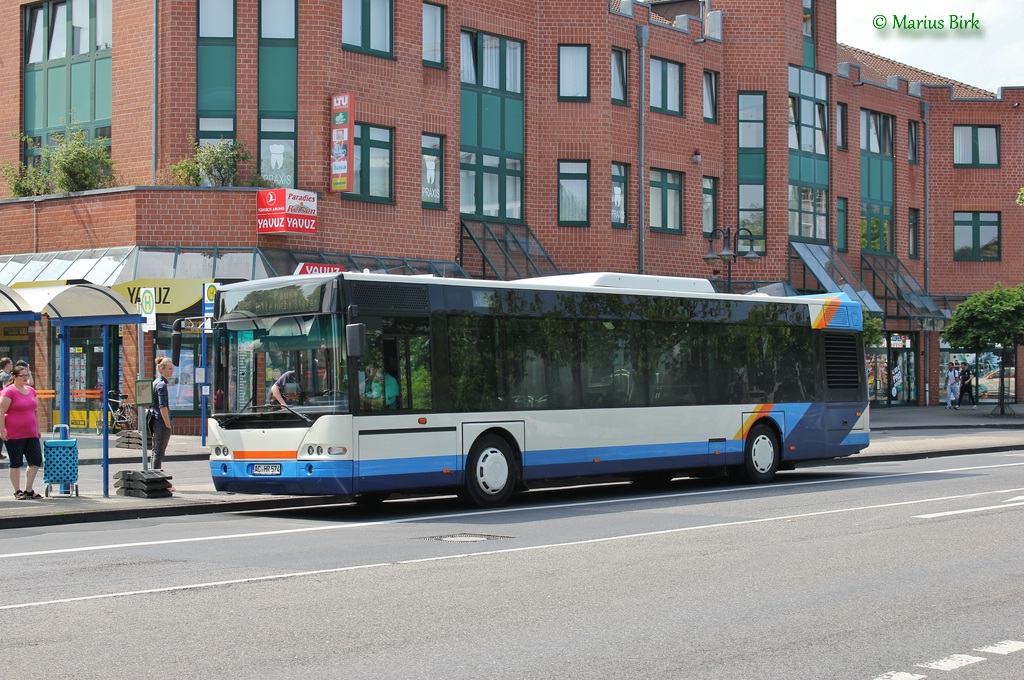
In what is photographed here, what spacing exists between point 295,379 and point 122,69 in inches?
748

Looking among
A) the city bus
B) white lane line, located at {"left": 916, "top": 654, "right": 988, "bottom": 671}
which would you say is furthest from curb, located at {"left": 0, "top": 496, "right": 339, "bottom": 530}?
white lane line, located at {"left": 916, "top": 654, "right": 988, "bottom": 671}

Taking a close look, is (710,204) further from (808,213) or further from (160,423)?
(160,423)

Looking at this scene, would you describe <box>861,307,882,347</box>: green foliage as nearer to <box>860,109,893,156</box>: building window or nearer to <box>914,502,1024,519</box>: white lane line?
<box>860,109,893,156</box>: building window

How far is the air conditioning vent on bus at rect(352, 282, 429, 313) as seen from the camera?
1497 cm

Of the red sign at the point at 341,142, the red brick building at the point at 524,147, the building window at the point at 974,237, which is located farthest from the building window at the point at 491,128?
the building window at the point at 974,237

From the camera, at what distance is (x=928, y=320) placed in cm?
5069

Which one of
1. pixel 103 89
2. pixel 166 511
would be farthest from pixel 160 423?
pixel 103 89

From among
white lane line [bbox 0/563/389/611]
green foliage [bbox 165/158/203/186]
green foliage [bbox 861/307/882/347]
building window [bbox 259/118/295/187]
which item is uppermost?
building window [bbox 259/118/295/187]

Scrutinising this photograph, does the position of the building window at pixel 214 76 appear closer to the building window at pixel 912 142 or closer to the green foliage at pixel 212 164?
the green foliage at pixel 212 164

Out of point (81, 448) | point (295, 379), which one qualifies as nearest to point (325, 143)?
point (81, 448)

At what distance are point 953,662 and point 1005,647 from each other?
0.64 m

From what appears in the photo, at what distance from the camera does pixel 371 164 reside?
31938 millimetres

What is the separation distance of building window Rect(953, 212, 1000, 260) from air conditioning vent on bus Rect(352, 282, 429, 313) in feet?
141

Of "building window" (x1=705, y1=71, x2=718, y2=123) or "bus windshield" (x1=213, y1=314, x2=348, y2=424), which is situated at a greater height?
"building window" (x1=705, y1=71, x2=718, y2=123)
